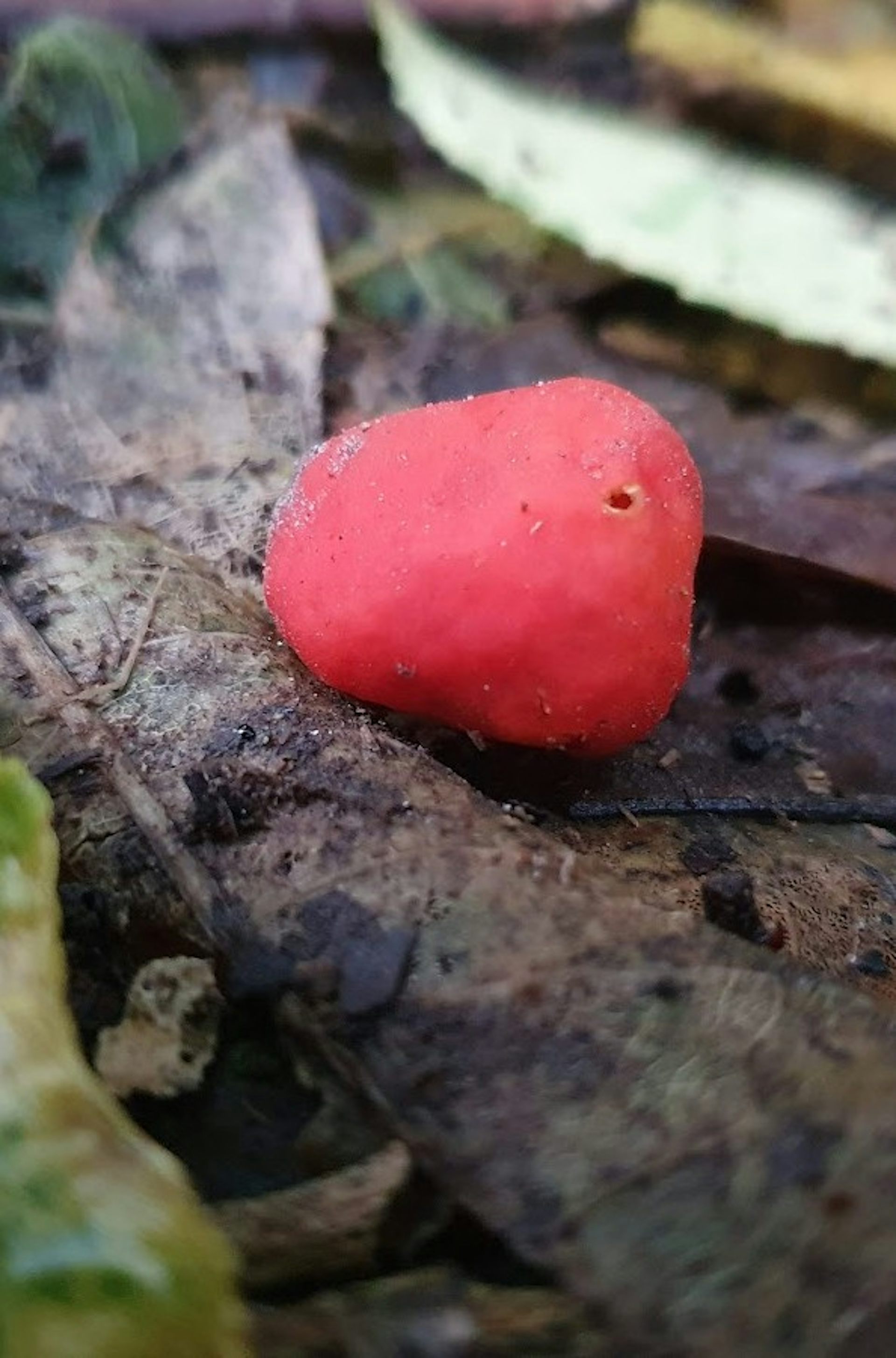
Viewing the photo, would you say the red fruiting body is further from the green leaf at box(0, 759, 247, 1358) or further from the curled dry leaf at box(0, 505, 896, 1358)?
the green leaf at box(0, 759, 247, 1358)

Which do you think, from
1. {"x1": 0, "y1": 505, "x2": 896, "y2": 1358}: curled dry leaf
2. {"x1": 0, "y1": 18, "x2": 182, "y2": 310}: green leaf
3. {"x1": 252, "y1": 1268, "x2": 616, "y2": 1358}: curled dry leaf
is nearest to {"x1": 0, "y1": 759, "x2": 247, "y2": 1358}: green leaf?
{"x1": 252, "y1": 1268, "x2": 616, "y2": 1358}: curled dry leaf

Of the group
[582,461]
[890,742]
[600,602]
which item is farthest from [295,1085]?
[890,742]

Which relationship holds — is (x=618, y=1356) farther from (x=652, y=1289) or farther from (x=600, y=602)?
(x=600, y=602)

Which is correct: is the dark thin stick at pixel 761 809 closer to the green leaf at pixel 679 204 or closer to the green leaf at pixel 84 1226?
the green leaf at pixel 84 1226

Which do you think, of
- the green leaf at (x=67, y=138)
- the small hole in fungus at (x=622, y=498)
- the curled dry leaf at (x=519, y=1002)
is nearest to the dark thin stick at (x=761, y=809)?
the curled dry leaf at (x=519, y=1002)

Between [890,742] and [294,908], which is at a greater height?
[294,908]

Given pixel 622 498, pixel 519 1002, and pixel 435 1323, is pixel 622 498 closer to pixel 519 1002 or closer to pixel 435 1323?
pixel 519 1002

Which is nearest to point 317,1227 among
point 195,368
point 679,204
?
point 195,368

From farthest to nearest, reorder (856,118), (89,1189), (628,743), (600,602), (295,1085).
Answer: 1. (856,118)
2. (628,743)
3. (600,602)
4. (295,1085)
5. (89,1189)
